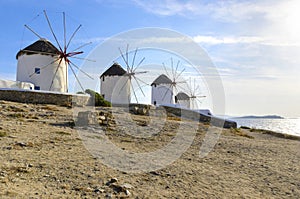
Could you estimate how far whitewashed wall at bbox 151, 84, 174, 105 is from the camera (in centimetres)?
3656

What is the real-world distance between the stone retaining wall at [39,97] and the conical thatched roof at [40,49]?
17.2 feet

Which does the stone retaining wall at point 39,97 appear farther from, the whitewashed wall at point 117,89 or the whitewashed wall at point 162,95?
the whitewashed wall at point 162,95

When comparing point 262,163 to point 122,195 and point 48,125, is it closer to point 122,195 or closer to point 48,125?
point 122,195

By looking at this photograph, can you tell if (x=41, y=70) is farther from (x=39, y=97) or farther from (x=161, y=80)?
(x=161, y=80)

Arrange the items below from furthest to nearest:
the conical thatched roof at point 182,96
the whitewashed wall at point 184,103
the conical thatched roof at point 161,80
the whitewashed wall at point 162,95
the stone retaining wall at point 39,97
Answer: the whitewashed wall at point 184,103
the conical thatched roof at point 182,96
the conical thatched roof at point 161,80
the whitewashed wall at point 162,95
the stone retaining wall at point 39,97

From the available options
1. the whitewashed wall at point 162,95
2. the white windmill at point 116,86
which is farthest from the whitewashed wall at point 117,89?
the whitewashed wall at point 162,95

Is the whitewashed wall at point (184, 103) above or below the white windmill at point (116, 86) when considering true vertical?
below

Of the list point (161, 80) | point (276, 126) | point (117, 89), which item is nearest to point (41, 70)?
point (117, 89)

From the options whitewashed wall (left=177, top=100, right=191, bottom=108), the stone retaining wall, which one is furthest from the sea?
the stone retaining wall

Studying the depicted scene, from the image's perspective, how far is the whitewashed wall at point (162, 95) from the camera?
3656 cm

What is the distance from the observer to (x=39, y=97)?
60.9 ft

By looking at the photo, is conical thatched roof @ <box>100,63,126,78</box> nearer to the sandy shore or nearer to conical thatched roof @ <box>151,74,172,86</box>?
conical thatched roof @ <box>151,74,172,86</box>

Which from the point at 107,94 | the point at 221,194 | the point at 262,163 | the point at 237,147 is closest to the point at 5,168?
the point at 221,194

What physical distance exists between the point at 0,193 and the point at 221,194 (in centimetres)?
381
